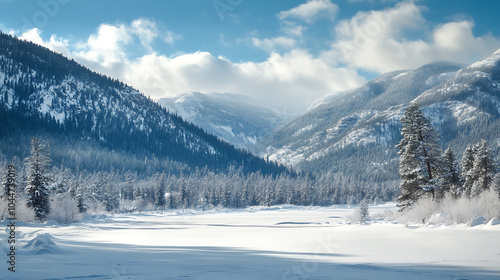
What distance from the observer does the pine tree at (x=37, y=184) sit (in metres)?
40.4

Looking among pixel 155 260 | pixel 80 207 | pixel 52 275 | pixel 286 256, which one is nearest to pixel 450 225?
pixel 286 256

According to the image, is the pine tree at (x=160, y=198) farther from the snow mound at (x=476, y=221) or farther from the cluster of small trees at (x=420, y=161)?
the snow mound at (x=476, y=221)

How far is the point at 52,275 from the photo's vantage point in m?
9.64

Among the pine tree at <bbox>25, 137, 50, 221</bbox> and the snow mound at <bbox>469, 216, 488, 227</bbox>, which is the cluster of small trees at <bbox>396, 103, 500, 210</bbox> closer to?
the snow mound at <bbox>469, 216, 488, 227</bbox>

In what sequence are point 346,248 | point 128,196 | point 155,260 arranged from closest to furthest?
point 155,260
point 346,248
point 128,196

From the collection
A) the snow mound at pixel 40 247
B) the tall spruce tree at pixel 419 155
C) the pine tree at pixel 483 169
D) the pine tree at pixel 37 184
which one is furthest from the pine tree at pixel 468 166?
the pine tree at pixel 37 184

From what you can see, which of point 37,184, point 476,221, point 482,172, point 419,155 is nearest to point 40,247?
point 476,221

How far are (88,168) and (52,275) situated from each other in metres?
206

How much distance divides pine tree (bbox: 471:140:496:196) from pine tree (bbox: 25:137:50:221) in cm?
5446

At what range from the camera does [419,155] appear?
94.9 ft

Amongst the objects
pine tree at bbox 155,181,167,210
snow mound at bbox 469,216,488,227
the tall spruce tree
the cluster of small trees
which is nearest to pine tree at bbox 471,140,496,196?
the cluster of small trees

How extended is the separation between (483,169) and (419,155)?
20046 mm

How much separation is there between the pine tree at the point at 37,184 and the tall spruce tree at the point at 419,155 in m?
41.6

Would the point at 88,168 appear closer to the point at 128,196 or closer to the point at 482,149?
the point at 128,196
